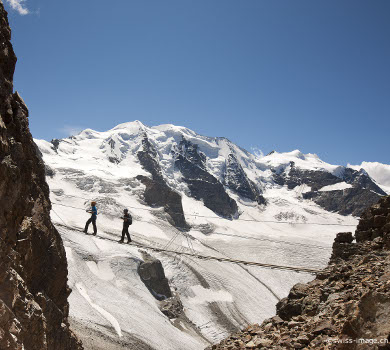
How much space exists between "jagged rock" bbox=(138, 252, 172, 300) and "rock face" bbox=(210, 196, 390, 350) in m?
36.9

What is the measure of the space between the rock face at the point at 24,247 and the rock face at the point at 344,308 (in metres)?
4.99

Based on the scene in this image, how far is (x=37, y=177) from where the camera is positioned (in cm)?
1339

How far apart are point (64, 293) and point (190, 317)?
4465 centimetres

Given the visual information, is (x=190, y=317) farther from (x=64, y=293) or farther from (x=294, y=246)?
(x=294, y=246)

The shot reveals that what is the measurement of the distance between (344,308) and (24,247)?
812cm

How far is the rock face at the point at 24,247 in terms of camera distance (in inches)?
344

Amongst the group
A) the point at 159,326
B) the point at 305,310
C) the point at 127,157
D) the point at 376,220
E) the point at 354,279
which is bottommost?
the point at 159,326

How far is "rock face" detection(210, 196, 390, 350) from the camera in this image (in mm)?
6538

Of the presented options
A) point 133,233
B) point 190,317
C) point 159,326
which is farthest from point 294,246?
point 159,326

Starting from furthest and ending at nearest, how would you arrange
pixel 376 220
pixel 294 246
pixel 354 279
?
pixel 294 246
pixel 376 220
pixel 354 279

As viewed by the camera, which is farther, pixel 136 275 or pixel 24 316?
pixel 136 275

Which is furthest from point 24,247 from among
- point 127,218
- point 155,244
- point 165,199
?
point 165,199

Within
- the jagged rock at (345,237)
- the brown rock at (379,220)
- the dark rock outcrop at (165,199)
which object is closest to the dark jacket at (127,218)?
the jagged rock at (345,237)

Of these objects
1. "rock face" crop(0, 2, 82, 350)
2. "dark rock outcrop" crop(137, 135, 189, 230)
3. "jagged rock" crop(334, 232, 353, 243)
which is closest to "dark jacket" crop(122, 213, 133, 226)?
"rock face" crop(0, 2, 82, 350)
